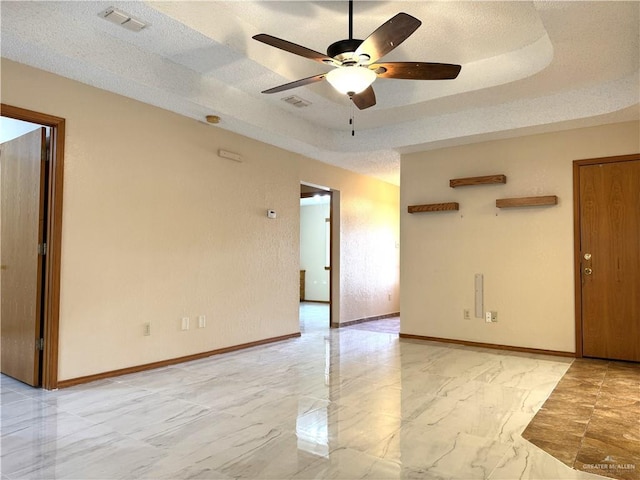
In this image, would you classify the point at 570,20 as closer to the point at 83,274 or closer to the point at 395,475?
the point at 395,475

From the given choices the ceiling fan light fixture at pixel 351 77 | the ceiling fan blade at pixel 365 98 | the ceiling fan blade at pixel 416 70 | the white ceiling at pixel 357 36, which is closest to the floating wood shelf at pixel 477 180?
the white ceiling at pixel 357 36

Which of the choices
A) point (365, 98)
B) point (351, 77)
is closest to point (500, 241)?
point (365, 98)

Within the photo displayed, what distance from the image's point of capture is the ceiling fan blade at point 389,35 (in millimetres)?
2363

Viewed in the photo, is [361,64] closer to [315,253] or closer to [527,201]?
[527,201]

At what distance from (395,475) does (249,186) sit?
12.7 feet

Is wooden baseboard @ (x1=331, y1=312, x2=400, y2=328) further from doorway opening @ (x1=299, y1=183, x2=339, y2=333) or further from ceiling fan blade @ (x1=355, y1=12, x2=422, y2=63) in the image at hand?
ceiling fan blade @ (x1=355, y1=12, x2=422, y2=63)

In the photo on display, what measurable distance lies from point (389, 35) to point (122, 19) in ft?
6.44

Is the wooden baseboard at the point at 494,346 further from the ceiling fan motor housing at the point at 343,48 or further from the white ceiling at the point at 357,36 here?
the ceiling fan motor housing at the point at 343,48

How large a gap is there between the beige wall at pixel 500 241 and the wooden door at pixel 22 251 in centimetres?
422

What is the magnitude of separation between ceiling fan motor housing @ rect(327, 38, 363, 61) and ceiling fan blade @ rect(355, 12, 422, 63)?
0.08 metres

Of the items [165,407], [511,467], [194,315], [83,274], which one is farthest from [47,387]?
[511,467]

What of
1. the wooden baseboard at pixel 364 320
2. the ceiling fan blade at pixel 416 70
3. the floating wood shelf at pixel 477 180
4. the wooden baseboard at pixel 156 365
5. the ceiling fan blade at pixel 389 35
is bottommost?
the wooden baseboard at pixel 364 320

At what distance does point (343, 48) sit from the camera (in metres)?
2.82

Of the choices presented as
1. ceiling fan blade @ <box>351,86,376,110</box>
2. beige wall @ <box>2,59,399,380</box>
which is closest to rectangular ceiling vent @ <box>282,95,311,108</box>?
beige wall @ <box>2,59,399,380</box>
